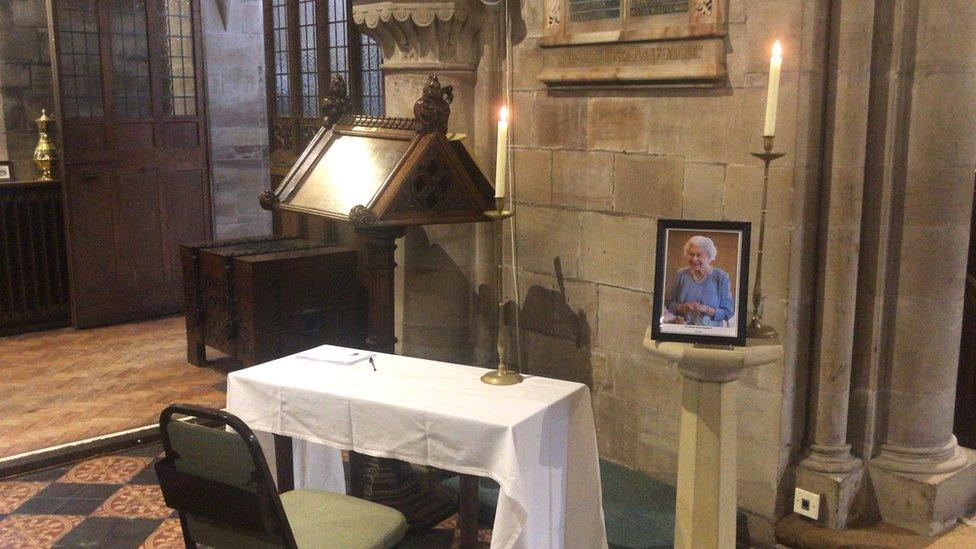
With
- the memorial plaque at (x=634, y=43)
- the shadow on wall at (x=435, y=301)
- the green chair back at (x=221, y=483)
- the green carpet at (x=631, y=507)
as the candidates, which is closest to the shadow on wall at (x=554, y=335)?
the shadow on wall at (x=435, y=301)

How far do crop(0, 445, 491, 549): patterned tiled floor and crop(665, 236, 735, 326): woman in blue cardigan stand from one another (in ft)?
4.50

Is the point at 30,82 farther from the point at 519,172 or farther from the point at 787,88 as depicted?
the point at 787,88

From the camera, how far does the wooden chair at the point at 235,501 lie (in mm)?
2496

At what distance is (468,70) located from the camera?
4.65 m

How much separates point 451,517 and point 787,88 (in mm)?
2073

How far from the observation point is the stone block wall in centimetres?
341

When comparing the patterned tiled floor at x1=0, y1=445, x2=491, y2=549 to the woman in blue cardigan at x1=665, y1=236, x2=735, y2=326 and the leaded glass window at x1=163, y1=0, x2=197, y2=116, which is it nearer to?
the woman in blue cardigan at x1=665, y1=236, x2=735, y2=326

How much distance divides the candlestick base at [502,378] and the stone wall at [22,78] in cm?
565

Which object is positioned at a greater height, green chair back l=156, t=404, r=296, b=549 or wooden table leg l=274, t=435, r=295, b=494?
green chair back l=156, t=404, r=296, b=549

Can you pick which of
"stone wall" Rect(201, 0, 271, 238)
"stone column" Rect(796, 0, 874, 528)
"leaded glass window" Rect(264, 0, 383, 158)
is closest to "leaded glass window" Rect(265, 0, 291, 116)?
"leaded glass window" Rect(264, 0, 383, 158)

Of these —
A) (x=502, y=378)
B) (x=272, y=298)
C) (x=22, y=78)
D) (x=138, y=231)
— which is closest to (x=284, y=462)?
(x=502, y=378)

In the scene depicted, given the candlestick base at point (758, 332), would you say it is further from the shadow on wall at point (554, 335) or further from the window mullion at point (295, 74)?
the window mullion at point (295, 74)

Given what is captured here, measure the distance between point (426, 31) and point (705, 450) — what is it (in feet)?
8.16

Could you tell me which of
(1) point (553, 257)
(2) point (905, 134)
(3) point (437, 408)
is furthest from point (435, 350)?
(2) point (905, 134)
